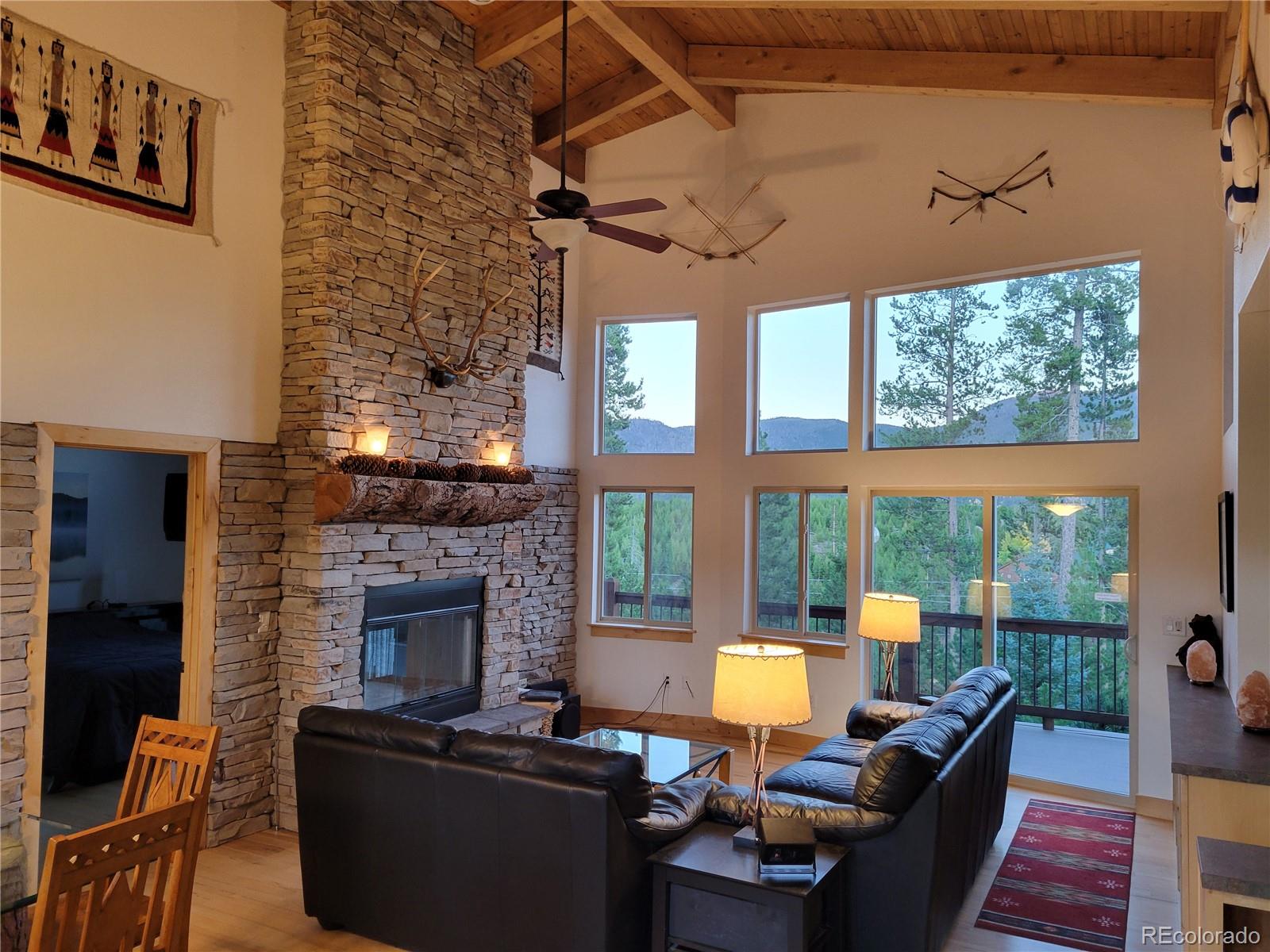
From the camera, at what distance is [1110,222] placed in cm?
592

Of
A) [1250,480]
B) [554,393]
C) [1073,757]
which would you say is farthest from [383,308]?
[1073,757]

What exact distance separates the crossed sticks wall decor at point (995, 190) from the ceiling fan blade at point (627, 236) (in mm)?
2553

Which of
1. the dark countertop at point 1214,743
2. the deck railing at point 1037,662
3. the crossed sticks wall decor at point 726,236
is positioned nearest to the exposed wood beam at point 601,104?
the crossed sticks wall decor at point 726,236

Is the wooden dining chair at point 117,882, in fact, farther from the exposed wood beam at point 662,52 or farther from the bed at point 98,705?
the exposed wood beam at point 662,52

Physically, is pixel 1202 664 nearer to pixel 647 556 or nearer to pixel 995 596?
pixel 995 596

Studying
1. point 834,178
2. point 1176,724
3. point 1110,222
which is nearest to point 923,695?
point 1176,724

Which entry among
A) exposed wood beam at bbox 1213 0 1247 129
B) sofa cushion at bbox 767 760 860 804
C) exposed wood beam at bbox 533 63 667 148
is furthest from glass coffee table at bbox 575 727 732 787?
exposed wood beam at bbox 533 63 667 148

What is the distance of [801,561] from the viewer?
7.22 meters

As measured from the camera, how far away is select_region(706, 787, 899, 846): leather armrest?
11.0 ft

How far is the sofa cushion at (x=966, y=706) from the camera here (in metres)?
3.99

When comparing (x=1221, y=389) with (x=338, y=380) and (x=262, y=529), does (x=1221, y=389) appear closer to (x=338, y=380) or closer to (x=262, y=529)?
(x=338, y=380)

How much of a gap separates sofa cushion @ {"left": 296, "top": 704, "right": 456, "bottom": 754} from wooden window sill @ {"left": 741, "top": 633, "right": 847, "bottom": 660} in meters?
3.81

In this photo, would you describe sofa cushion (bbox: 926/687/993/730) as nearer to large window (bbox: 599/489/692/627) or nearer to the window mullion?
large window (bbox: 599/489/692/627)

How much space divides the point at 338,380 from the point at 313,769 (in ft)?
7.84
